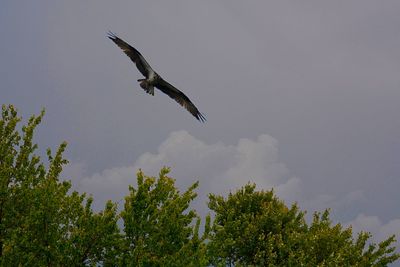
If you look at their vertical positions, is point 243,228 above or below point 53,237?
above

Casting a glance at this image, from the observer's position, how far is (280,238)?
2628cm

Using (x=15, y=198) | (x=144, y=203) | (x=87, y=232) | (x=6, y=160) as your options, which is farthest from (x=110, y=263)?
(x=6, y=160)

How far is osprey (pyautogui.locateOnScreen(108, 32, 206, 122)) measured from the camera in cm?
1719

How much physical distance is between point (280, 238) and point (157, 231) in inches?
564

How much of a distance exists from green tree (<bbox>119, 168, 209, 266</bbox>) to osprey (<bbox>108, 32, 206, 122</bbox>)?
4.68m

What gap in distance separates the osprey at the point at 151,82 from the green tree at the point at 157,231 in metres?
4.68

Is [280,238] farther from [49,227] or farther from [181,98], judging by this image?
[49,227]

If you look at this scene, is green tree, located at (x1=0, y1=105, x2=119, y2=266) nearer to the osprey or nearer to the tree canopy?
the tree canopy

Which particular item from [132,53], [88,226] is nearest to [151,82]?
[132,53]

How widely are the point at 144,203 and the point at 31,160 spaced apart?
205 inches

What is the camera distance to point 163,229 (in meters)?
13.4

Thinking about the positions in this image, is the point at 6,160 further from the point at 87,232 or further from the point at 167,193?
the point at 167,193

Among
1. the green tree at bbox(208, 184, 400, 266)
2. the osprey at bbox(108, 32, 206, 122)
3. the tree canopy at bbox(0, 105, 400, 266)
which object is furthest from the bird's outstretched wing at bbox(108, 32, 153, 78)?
the green tree at bbox(208, 184, 400, 266)

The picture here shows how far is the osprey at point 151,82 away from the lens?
56.4 ft
